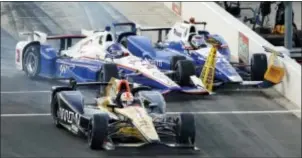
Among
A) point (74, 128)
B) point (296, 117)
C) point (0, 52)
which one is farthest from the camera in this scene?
point (0, 52)

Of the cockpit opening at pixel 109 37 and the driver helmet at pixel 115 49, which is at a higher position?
the cockpit opening at pixel 109 37

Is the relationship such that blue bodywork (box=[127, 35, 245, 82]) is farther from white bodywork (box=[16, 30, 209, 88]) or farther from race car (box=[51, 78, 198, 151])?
race car (box=[51, 78, 198, 151])

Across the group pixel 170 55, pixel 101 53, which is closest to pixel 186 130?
pixel 101 53

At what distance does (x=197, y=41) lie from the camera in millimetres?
23484

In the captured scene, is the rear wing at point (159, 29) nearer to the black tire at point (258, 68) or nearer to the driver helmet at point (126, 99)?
the black tire at point (258, 68)

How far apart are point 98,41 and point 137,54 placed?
1.06m

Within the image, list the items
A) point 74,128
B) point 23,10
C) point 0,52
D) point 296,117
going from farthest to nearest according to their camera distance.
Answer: point 23,10 < point 0,52 < point 296,117 < point 74,128

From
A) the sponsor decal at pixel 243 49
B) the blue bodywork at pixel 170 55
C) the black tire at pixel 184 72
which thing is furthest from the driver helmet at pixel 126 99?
the sponsor decal at pixel 243 49

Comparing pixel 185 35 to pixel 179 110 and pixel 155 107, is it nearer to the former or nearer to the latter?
pixel 179 110

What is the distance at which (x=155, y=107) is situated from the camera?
18266 millimetres

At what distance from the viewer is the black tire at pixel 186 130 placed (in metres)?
17.5

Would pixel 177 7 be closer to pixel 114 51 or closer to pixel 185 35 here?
pixel 185 35

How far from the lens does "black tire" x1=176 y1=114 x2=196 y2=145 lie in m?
17.5

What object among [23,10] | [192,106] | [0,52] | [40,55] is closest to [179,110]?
[192,106]
